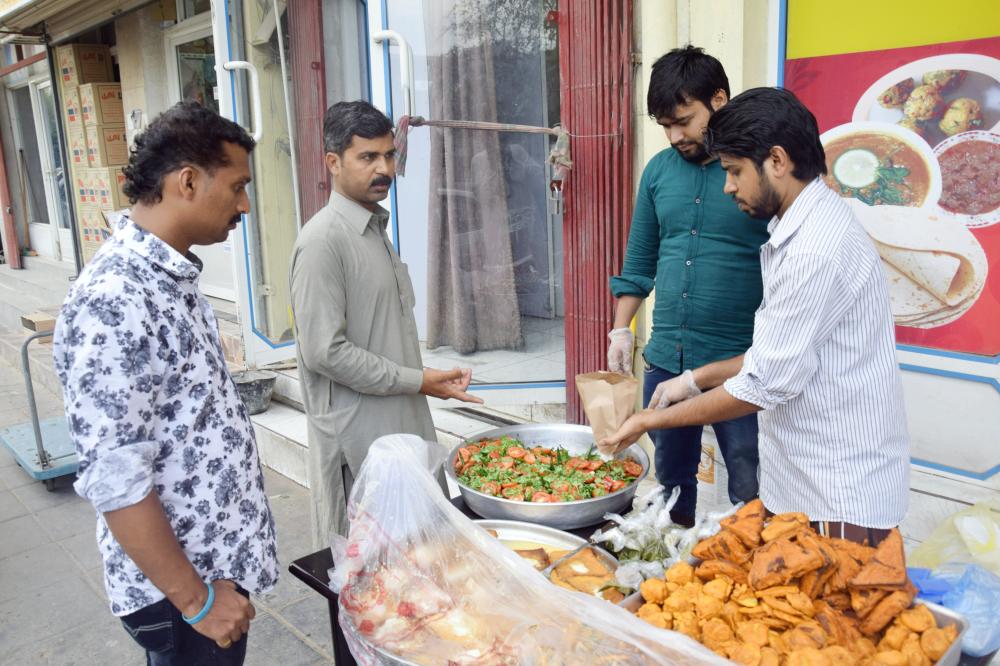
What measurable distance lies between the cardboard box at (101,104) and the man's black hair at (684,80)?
31.6 ft

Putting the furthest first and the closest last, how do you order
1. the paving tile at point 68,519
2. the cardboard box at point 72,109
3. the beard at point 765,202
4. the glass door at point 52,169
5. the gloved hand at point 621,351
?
the glass door at point 52,169 < the cardboard box at point 72,109 < the paving tile at point 68,519 < the gloved hand at point 621,351 < the beard at point 765,202

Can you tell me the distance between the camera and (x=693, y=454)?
284cm

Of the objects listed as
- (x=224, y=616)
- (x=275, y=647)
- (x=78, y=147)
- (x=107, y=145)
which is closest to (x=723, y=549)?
(x=224, y=616)

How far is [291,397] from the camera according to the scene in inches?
232

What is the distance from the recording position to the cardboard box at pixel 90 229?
34.2 ft

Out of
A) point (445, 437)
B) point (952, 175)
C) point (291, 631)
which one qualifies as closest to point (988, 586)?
point (952, 175)

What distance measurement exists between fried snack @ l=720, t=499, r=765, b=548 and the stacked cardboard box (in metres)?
9.98

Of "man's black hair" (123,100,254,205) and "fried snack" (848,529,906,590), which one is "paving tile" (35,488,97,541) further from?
"fried snack" (848,529,906,590)

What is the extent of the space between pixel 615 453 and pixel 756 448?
74 centimetres

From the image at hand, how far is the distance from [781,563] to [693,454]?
142 cm

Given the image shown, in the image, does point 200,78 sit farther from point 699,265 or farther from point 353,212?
point 699,265

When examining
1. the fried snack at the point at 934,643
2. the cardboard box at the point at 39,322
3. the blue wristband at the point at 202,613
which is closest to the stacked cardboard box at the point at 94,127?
the cardboard box at the point at 39,322

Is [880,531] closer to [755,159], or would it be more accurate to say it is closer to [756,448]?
[756,448]

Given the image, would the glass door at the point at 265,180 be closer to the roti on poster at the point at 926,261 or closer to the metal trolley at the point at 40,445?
the metal trolley at the point at 40,445
